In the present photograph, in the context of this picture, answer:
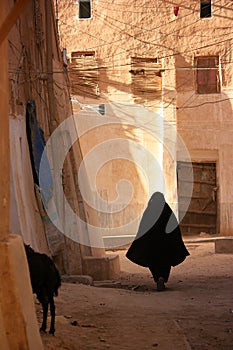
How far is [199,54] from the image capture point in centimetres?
2277

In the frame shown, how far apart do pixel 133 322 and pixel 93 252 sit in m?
5.92

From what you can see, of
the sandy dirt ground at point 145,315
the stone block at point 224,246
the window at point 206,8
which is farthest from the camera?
the window at point 206,8

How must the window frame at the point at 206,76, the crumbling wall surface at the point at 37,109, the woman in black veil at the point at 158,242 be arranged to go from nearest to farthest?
the crumbling wall surface at the point at 37,109 < the woman in black veil at the point at 158,242 < the window frame at the point at 206,76

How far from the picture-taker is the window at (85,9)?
23234 millimetres

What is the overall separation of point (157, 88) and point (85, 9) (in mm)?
3502

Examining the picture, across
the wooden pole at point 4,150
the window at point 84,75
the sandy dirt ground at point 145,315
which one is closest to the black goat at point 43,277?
the sandy dirt ground at point 145,315

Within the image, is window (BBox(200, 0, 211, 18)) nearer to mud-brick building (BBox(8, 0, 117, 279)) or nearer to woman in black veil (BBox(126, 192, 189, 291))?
mud-brick building (BBox(8, 0, 117, 279))

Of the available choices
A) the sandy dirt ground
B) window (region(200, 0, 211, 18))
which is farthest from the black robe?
window (region(200, 0, 211, 18))

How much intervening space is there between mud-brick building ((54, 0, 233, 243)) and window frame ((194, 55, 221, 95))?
0.10 feet

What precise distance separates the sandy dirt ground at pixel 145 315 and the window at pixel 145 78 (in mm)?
10655

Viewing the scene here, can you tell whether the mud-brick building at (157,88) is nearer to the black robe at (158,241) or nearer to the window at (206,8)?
the window at (206,8)

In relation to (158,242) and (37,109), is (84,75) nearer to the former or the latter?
(37,109)

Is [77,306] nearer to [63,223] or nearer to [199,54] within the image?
[63,223]

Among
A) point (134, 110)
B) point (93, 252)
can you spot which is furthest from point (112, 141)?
Result: point (93, 252)
